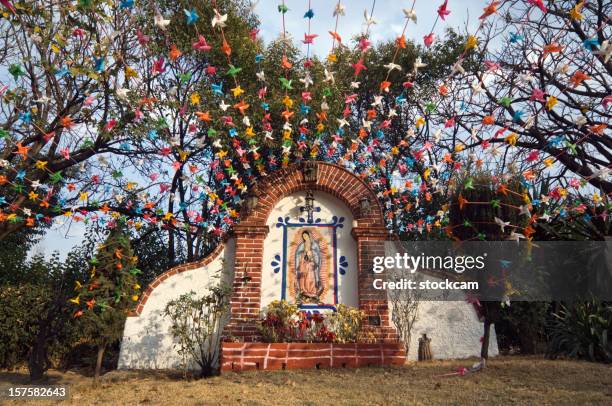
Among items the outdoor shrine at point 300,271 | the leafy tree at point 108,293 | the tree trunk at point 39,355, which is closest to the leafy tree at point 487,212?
the outdoor shrine at point 300,271

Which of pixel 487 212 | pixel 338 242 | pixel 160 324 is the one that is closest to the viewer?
pixel 487 212

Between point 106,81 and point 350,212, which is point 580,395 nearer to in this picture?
point 350,212

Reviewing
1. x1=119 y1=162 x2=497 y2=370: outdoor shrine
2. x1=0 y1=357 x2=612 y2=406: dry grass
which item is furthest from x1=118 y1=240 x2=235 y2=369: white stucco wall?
x1=0 y1=357 x2=612 y2=406: dry grass

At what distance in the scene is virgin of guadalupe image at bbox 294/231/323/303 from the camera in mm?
7074

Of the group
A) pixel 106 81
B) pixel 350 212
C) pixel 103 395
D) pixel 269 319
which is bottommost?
pixel 103 395

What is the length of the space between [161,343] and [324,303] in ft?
9.17

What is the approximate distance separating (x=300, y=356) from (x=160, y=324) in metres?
2.66

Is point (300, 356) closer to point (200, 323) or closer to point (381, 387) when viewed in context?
point (381, 387)

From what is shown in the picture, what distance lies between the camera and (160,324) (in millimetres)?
7078

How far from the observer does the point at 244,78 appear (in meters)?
10.5

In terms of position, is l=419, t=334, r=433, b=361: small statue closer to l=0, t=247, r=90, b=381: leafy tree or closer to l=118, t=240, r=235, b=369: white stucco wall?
l=118, t=240, r=235, b=369: white stucco wall

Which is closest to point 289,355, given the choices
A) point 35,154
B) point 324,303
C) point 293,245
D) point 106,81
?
point 324,303

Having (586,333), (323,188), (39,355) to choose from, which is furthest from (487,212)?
(39,355)

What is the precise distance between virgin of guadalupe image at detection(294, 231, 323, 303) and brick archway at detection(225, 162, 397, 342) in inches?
25.9
